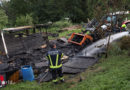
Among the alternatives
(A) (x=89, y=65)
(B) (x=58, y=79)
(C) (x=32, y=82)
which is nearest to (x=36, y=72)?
(C) (x=32, y=82)

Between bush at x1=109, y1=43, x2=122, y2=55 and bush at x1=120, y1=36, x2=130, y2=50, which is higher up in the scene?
bush at x1=120, y1=36, x2=130, y2=50

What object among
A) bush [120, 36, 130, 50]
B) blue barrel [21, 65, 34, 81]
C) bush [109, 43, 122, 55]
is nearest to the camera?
blue barrel [21, 65, 34, 81]

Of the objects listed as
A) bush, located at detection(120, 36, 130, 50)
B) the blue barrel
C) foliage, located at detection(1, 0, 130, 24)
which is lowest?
the blue barrel

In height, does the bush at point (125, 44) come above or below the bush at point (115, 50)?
above

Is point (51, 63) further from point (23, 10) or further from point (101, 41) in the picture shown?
point (23, 10)

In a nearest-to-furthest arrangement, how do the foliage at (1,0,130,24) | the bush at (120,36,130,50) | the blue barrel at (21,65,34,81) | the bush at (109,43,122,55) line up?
the blue barrel at (21,65,34,81), the bush at (109,43,122,55), the bush at (120,36,130,50), the foliage at (1,0,130,24)

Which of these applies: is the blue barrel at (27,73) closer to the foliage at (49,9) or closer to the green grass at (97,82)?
the green grass at (97,82)

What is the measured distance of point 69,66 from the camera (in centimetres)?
772

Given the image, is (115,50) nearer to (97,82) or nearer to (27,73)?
(97,82)

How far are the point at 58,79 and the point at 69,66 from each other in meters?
1.59

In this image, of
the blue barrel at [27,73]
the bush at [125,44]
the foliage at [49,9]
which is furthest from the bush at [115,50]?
the foliage at [49,9]

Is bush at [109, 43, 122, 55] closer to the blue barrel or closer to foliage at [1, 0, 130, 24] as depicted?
the blue barrel

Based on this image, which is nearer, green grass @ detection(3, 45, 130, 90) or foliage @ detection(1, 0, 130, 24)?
green grass @ detection(3, 45, 130, 90)

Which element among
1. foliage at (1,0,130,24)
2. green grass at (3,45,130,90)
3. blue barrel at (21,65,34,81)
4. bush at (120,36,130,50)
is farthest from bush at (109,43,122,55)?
foliage at (1,0,130,24)
